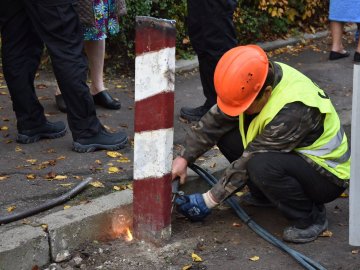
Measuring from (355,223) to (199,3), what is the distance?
2.61m

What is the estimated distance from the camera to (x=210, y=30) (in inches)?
199

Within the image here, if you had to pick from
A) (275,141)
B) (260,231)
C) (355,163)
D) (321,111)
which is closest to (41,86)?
(260,231)

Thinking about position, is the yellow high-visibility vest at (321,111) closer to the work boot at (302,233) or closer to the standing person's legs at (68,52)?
the work boot at (302,233)

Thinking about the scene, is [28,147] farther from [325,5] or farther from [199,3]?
[325,5]

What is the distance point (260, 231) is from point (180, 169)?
57cm

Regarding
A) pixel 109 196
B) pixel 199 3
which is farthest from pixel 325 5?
pixel 109 196

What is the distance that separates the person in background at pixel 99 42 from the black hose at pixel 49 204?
1.47 meters

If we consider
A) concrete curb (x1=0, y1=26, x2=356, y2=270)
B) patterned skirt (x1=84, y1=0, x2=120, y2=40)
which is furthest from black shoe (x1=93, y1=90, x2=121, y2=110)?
concrete curb (x1=0, y1=26, x2=356, y2=270)

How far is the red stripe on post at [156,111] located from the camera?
351 centimetres

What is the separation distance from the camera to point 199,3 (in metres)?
5.07

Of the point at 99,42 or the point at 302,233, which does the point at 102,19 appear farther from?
the point at 302,233

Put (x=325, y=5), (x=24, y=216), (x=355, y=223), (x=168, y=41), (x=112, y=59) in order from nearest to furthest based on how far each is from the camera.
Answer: (x=355, y=223), (x=168, y=41), (x=24, y=216), (x=112, y=59), (x=325, y=5)

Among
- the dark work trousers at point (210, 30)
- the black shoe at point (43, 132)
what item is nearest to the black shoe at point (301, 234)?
the dark work trousers at point (210, 30)

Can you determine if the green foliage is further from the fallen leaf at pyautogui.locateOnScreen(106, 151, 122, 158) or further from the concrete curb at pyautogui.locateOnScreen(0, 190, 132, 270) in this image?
the concrete curb at pyautogui.locateOnScreen(0, 190, 132, 270)
